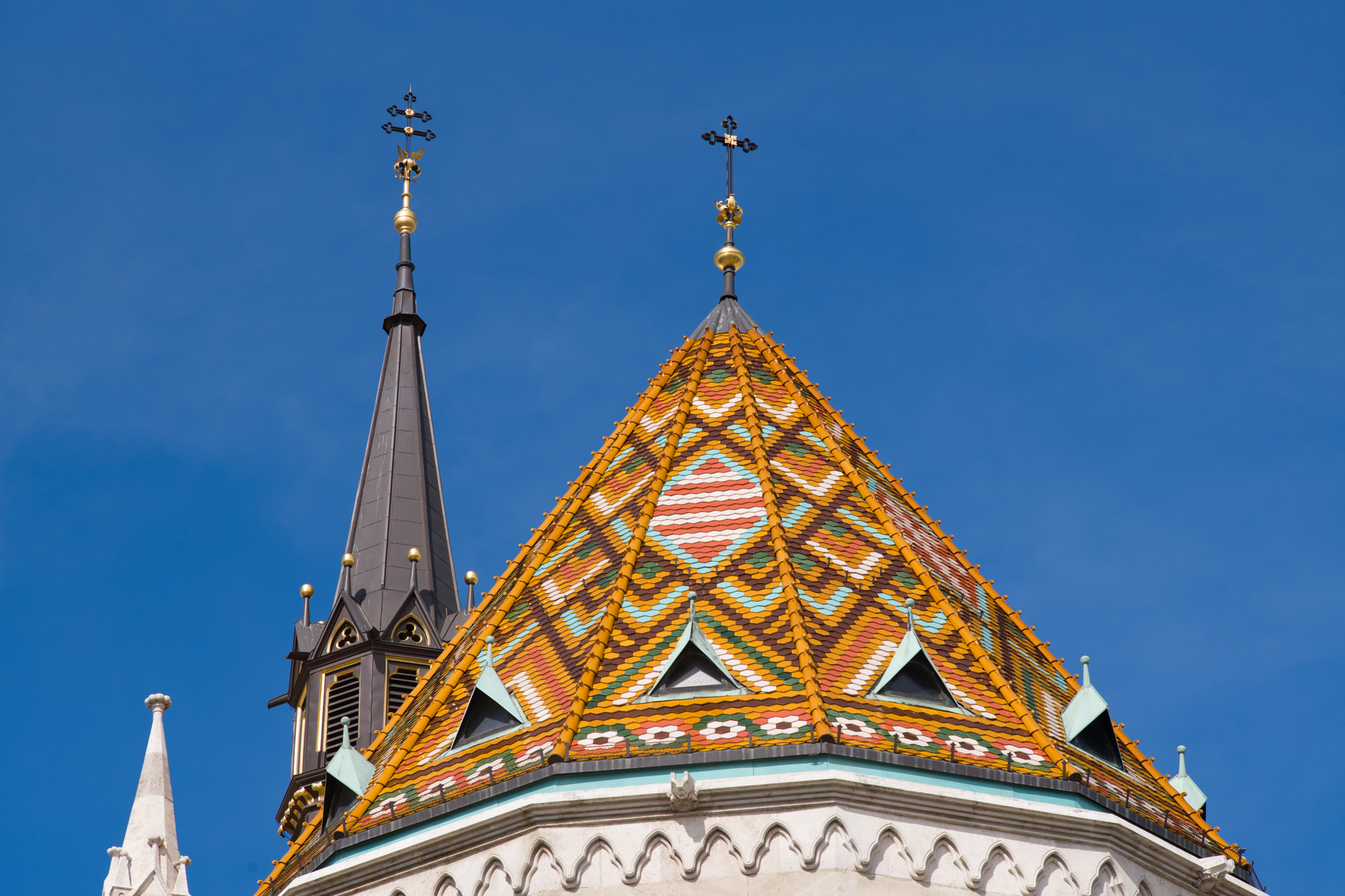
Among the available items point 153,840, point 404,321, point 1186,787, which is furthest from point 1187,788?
point 404,321

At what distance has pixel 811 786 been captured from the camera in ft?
61.3

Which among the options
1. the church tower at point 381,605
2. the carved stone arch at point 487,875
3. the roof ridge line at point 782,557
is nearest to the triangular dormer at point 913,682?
the roof ridge line at point 782,557

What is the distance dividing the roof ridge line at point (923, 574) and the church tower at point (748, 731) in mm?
27

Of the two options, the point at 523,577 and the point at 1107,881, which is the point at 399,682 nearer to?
the point at 523,577

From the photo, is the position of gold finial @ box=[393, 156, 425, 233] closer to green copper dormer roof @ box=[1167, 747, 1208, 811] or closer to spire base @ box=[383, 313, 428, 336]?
spire base @ box=[383, 313, 428, 336]

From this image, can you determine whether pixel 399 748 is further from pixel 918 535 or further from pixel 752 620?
pixel 918 535

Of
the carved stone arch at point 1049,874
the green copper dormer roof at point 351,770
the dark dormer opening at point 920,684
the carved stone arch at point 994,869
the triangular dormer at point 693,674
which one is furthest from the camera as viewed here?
the green copper dormer roof at point 351,770

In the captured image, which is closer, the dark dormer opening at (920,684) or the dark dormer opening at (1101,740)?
the dark dormer opening at (920,684)

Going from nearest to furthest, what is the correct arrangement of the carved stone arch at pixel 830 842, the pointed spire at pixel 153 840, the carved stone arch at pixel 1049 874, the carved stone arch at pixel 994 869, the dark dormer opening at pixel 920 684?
the carved stone arch at pixel 830 842 < the carved stone arch at pixel 994 869 < the carved stone arch at pixel 1049 874 < the dark dormer opening at pixel 920 684 < the pointed spire at pixel 153 840

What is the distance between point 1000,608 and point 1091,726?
225cm

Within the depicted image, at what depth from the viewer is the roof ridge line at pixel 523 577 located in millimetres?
20562

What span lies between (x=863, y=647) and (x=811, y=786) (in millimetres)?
1914

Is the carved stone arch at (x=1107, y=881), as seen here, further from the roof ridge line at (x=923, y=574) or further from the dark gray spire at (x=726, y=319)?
the dark gray spire at (x=726, y=319)

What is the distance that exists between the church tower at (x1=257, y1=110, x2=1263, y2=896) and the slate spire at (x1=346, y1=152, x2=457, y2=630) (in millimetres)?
8395
